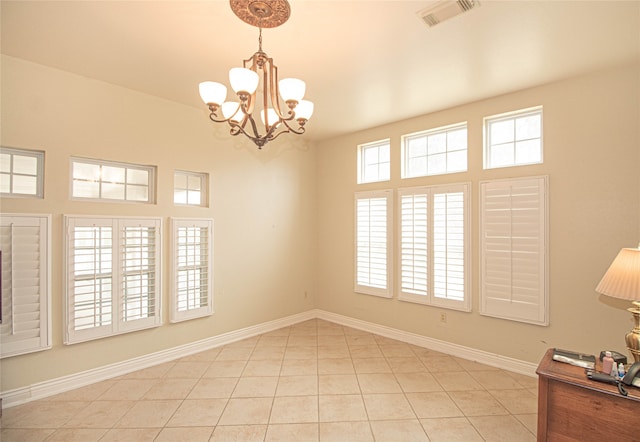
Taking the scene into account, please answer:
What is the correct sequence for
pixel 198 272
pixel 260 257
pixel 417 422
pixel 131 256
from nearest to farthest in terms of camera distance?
pixel 417 422 < pixel 131 256 < pixel 198 272 < pixel 260 257

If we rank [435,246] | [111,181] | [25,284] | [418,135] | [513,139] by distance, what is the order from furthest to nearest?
[418,135] < [435,246] < [513,139] < [111,181] < [25,284]

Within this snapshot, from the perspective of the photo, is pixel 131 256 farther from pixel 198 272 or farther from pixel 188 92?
pixel 188 92

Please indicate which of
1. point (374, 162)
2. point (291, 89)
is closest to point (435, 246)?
point (374, 162)

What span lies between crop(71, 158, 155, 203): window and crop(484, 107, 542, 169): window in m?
3.81

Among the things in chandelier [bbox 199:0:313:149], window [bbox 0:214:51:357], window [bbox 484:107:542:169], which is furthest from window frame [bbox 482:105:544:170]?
window [bbox 0:214:51:357]

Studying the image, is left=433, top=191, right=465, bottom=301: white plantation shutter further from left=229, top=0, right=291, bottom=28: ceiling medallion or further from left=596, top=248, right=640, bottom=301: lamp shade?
left=229, top=0, right=291, bottom=28: ceiling medallion

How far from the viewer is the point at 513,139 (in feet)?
11.2

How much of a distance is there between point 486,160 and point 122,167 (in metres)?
3.98

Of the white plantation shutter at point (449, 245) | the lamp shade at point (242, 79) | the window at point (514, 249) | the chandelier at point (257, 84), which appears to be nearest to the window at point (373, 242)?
the white plantation shutter at point (449, 245)

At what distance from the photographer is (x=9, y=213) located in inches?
102

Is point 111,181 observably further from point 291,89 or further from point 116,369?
point 291,89

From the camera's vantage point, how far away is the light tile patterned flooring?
2.31 meters

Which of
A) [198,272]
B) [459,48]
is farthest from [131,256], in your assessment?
[459,48]

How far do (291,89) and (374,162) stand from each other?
2.90m
